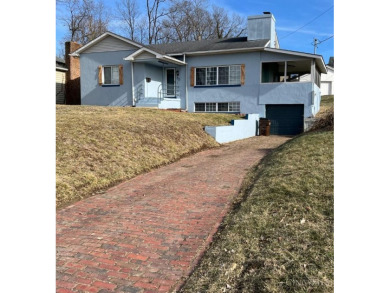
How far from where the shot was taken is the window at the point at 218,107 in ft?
68.3

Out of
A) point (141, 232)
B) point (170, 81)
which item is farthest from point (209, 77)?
point (141, 232)

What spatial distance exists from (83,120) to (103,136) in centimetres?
158

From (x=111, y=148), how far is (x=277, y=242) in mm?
5802

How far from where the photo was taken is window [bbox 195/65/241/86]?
2068cm

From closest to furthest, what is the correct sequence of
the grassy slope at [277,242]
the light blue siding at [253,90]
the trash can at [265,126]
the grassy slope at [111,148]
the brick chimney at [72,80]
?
the grassy slope at [277,242] → the grassy slope at [111,148] → the trash can at [265,126] → the light blue siding at [253,90] → the brick chimney at [72,80]

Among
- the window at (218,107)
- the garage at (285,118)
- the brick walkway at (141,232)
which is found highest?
the window at (218,107)

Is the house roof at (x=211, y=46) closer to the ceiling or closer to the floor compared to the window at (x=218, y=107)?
closer to the ceiling

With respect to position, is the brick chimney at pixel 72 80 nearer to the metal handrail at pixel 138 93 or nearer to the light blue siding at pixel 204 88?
the light blue siding at pixel 204 88

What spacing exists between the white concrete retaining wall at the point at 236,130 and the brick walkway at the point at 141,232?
6.50 m

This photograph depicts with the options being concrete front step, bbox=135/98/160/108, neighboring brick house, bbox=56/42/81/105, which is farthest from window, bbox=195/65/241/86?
neighboring brick house, bbox=56/42/81/105

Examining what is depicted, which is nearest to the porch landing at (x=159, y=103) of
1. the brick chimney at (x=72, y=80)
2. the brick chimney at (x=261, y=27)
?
the brick chimney at (x=261, y=27)

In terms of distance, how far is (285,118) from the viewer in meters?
19.8

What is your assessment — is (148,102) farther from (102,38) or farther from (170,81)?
(102,38)
